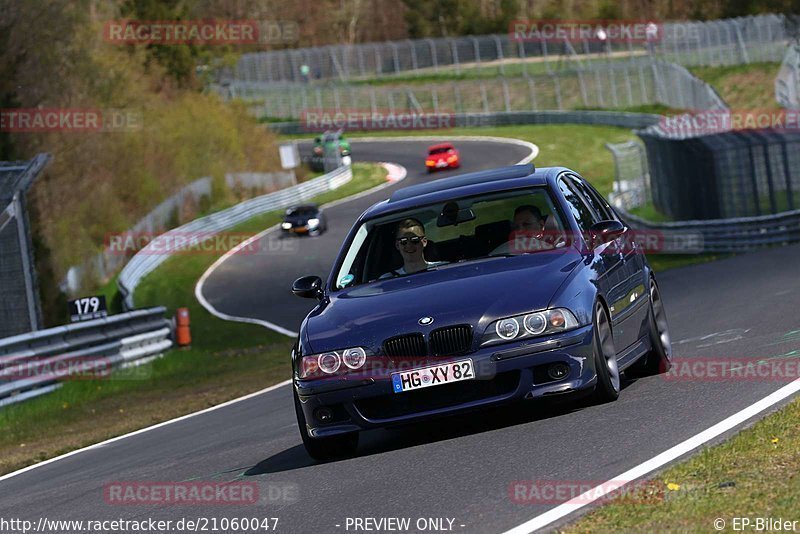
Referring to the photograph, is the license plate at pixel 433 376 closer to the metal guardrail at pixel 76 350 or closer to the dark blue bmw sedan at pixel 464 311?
the dark blue bmw sedan at pixel 464 311

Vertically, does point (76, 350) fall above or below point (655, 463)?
below

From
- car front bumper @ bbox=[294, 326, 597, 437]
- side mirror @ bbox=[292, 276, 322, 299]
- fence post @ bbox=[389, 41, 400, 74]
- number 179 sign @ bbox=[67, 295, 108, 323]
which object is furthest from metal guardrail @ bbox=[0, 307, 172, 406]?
fence post @ bbox=[389, 41, 400, 74]

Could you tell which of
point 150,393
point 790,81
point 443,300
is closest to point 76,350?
point 150,393

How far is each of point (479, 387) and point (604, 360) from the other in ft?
2.79

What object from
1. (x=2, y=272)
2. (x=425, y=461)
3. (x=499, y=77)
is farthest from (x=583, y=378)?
(x=499, y=77)

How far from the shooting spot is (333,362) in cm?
855

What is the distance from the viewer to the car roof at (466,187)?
9.77 meters

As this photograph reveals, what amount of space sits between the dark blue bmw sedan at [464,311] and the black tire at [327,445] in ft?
0.03

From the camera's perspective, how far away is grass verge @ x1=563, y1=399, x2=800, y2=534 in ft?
19.1

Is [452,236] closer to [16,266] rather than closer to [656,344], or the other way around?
[656,344]

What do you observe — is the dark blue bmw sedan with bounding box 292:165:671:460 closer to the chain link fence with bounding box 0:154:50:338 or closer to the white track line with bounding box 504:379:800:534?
the white track line with bounding box 504:379:800:534

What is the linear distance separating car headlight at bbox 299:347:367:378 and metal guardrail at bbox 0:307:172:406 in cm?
1116

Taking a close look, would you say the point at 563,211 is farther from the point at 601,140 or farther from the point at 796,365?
the point at 601,140

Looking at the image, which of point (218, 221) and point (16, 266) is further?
point (218, 221)
